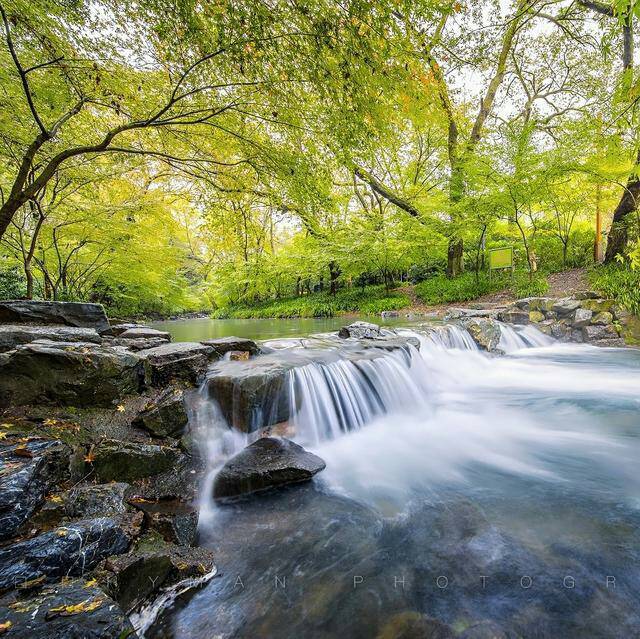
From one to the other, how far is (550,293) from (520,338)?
3771 mm

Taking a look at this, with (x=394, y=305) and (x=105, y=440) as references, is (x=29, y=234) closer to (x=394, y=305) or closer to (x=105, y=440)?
(x=105, y=440)

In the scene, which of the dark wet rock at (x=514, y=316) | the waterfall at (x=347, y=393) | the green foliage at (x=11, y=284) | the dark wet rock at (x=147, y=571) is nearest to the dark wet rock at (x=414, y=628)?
the dark wet rock at (x=147, y=571)

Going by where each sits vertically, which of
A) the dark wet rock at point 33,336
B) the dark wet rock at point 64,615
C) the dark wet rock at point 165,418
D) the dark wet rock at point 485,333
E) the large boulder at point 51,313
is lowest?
the dark wet rock at point 64,615

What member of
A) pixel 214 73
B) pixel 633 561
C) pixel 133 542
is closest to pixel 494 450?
pixel 633 561

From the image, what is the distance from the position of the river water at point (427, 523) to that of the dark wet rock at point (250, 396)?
0.19m

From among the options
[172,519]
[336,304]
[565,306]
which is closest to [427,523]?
[172,519]

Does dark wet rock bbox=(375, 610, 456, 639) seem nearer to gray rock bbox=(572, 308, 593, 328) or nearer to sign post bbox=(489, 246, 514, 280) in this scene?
gray rock bbox=(572, 308, 593, 328)

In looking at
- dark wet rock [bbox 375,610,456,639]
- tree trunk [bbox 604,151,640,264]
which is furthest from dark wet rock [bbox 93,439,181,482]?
tree trunk [bbox 604,151,640,264]

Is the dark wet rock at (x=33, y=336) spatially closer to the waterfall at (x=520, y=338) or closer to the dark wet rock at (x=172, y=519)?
the dark wet rock at (x=172, y=519)

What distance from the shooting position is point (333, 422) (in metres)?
4.64

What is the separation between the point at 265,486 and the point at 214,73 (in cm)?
461

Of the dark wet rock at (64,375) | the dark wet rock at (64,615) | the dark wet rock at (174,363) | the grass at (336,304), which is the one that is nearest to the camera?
the dark wet rock at (64,615)

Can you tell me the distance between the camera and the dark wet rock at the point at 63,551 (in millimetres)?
1691

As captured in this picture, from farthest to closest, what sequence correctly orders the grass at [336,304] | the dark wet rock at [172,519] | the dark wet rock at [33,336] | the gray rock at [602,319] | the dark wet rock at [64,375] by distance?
the grass at [336,304] < the gray rock at [602,319] < the dark wet rock at [33,336] < the dark wet rock at [64,375] < the dark wet rock at [172,519]
